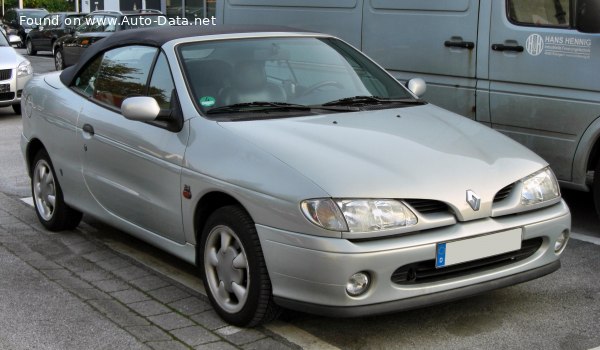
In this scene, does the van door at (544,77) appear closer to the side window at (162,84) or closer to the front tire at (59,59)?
the side window at (162,84)

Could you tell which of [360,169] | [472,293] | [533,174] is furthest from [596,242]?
[360,169]

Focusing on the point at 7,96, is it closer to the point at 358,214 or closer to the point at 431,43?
the point at 431,43

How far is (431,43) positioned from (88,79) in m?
2.77

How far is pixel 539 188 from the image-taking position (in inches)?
180

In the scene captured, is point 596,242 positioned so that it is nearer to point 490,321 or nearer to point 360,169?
point 490,321

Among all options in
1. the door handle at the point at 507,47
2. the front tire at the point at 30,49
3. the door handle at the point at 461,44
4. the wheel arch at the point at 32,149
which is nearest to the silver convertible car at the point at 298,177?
the wheel arch at the point at 32,149

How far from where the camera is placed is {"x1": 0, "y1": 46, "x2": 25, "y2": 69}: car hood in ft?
44.1

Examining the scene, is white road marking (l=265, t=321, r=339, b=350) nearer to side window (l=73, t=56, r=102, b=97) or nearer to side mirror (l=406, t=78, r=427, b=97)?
side mirror (l=406, t=78, r=427, b=97)

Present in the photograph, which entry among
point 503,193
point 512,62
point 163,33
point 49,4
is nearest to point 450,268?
point 503,193

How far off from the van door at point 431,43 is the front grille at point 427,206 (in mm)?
3027

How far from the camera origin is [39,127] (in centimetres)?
651

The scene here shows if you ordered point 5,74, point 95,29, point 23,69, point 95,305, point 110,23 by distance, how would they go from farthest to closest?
point 95,29 → point 110,23 → point 23,69 → point 5,74 → point 95,305

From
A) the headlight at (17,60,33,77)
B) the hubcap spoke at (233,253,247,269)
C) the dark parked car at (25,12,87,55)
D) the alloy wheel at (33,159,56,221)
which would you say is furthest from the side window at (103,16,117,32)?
the hubcap spoke at (233,253,247,269)

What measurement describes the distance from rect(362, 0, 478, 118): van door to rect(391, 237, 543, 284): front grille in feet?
8.90
